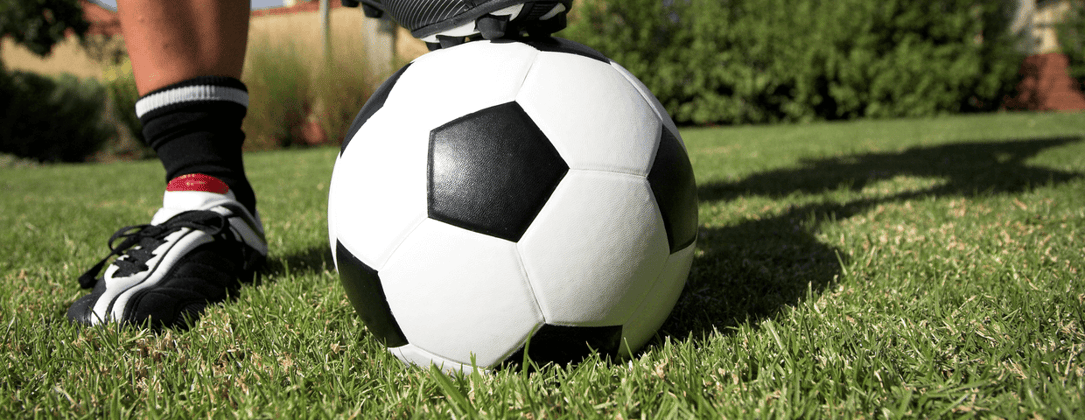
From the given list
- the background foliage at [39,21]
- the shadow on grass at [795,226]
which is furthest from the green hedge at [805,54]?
the background foliage at [39,21]

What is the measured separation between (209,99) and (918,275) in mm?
2259

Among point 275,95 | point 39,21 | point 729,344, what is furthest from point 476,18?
point 39,21

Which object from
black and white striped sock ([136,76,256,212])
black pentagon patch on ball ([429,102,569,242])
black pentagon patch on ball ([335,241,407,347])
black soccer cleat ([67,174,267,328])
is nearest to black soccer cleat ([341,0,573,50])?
black pentagon patch on ball ([429,102,569,242])

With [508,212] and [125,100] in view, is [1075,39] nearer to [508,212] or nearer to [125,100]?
[508,212]

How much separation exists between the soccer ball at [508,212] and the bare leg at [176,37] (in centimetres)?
98

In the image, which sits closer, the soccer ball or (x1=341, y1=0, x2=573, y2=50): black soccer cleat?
the soccer ball

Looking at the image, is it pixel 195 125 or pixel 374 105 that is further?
pixel 195 125

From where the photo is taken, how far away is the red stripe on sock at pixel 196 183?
1.83 metres

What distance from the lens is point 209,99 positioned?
1.85 metres

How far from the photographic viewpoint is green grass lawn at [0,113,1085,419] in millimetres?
1045

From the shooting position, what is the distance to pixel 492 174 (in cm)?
109

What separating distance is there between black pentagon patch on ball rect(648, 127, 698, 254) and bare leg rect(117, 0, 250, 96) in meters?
1.50

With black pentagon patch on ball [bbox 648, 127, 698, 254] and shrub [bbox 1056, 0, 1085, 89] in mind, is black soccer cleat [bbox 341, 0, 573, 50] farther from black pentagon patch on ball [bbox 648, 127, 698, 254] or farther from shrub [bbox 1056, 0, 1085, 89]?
shrub [bbox 1056, 0, 1085, 89]

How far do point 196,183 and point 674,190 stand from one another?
1491 millimetres
